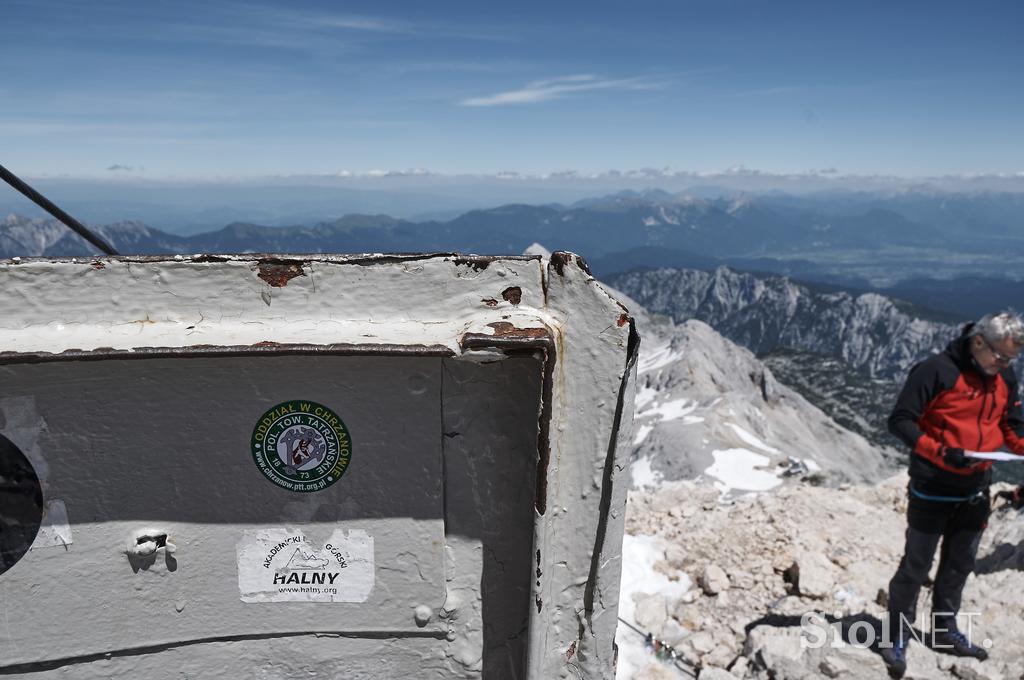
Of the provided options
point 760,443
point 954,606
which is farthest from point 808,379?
point 954,606

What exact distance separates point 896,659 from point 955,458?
1.74 metres

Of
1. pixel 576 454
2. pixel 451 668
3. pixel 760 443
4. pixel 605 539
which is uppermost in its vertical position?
pixel 576 454

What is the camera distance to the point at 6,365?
7.11 feet

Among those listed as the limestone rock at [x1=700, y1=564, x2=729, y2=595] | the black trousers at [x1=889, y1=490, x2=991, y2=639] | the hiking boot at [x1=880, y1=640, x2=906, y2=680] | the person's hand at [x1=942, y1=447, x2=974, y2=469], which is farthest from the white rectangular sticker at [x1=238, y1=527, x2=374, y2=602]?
the limestone rock at [x1=700, y1=564, x2=729, y2=595]

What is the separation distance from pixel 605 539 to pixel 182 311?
5.98 ft

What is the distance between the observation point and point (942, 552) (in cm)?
495

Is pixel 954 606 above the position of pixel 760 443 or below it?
above

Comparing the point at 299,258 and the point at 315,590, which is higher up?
the point at 299,258

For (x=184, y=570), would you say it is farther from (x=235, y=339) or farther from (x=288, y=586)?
(x=235, y=339)

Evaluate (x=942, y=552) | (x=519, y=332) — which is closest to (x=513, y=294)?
(x=519, y=332)

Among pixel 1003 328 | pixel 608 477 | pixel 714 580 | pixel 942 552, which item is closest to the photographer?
pixel 608 477

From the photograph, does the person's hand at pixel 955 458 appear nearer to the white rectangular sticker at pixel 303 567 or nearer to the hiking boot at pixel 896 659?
the hiking boot at pixel 896 659

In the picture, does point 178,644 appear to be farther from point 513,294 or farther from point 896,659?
point 896,659

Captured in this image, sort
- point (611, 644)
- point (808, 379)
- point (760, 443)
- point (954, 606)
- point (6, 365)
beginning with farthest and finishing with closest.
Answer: point (808, 379) → point (760, 443) → point (954, 606) → point (611, 644) → point (6, 365)
